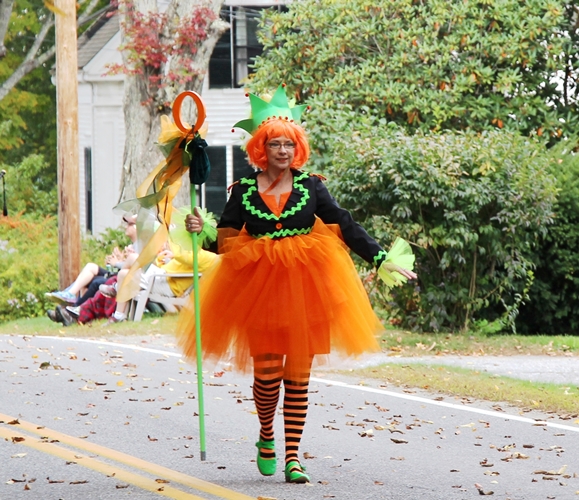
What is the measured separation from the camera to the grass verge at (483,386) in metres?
9.81

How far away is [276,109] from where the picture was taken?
6.98 m

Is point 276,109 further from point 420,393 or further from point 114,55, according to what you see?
point 114,55

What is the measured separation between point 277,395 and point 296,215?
3.46 feet

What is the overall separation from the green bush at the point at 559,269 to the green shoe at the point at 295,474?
9586mm

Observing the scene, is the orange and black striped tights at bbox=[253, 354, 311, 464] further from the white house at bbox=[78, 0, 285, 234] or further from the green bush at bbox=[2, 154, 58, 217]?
the green bush at bbox=[2, 154, 58, 217]

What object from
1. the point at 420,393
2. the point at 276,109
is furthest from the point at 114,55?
the point at 276,109

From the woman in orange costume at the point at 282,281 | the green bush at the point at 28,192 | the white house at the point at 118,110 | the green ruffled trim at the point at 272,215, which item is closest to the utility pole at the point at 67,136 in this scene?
the white house at the point at 118,110

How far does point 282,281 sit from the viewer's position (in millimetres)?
6645

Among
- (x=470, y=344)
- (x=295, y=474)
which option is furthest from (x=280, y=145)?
(x=470, y=344)

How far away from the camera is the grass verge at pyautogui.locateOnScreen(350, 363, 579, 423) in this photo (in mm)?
9812

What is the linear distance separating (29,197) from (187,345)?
31.7m

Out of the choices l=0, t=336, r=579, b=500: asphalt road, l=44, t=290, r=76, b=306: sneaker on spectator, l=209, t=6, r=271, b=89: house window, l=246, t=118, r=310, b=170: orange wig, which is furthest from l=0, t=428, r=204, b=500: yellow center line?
l=209, t=6, r=271, b=89: house window

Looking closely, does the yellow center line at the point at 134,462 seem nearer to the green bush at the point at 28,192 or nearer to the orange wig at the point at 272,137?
the orange wig at the point at 272,137

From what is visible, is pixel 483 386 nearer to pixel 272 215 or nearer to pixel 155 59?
pixel 272 215
